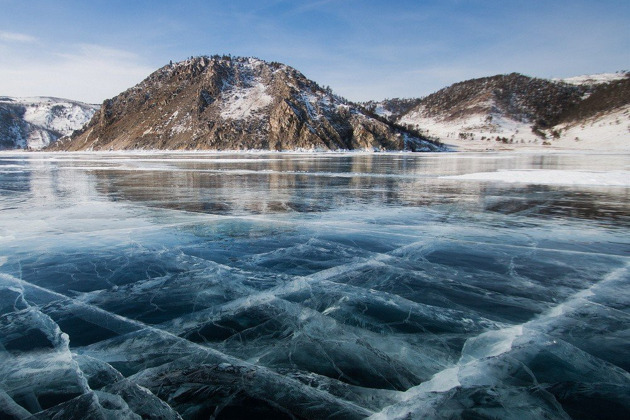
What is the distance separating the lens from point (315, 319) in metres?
4.72

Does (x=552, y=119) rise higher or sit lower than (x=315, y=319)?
higher

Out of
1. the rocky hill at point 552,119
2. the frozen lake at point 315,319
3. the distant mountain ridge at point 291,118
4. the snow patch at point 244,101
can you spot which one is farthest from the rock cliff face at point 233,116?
the frozen lake at point 315,319

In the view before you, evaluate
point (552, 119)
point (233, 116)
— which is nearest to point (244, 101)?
point (233, 116)

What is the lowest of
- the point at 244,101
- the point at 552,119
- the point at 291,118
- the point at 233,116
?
the point at 291,118

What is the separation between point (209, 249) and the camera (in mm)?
7828

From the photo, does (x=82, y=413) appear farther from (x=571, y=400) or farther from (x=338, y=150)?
(x=338, y=150)

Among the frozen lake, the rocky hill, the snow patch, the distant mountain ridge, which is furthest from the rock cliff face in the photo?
the frozen lake

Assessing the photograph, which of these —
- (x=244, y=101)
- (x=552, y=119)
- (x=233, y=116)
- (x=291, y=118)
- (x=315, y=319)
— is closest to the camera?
(x=315, y=319)

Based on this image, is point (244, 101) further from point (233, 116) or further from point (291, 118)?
point (291, 118)

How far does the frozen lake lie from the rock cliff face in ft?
297

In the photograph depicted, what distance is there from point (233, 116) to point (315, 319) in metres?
119

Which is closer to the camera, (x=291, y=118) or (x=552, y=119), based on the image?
(x=291, y=118)

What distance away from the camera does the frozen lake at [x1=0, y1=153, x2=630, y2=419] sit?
322cm

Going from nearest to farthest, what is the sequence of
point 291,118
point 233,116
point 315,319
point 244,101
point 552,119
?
point 315,319
point 291,118
point 233,116
point 244,101
point 552,119
